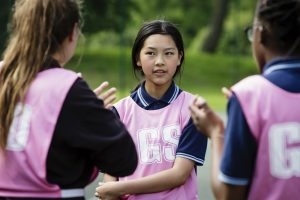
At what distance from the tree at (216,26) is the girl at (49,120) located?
36.4 m

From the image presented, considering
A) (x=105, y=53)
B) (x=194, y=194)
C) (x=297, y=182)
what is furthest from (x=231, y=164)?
(x=105, y=53)

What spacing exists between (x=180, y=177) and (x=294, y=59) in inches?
44.3

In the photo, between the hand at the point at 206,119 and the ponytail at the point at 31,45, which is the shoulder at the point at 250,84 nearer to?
the hand at the point at 206,119

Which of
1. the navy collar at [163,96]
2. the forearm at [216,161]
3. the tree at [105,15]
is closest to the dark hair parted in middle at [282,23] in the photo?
the forearm at [216,161]

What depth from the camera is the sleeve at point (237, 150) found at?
2.73 m

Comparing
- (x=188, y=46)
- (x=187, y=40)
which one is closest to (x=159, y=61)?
(x=188, y=46)

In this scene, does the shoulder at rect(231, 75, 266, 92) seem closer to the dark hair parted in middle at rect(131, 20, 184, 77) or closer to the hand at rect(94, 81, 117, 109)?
the hand at rect(94, 81, 117, 109)

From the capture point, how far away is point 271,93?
278 centimetres

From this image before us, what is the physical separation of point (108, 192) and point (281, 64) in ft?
4.20

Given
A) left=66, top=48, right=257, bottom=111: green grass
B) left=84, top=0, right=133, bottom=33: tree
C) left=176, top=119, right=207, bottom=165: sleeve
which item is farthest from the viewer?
left=66, top=48, right=257, bottom=111: green grass

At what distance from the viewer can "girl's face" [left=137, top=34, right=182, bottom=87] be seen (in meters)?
4.01

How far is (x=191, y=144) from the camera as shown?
3811 mm

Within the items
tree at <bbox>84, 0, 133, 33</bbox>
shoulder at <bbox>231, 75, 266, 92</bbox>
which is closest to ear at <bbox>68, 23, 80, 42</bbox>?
shoulder at <bbox>231, 75, 266, 92</bbox>

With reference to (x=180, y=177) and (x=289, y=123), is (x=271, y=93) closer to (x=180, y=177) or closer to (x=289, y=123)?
(x=289, y=123)
